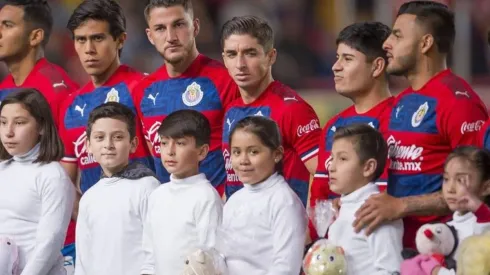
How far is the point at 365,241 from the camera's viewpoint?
7.39 meters

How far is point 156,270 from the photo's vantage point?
7988mm

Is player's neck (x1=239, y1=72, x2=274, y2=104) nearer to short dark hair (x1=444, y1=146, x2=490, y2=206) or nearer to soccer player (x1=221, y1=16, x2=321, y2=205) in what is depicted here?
soccer player (x1=221, y1=16, x2=321, y2=205)

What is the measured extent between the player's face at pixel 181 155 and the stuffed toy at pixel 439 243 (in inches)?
56.6

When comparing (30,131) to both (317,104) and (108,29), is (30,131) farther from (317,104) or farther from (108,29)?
(317,104)

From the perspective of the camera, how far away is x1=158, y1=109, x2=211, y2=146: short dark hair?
797cm

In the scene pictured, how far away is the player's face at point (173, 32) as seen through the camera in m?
8.71

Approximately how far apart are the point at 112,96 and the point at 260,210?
1.77 metres

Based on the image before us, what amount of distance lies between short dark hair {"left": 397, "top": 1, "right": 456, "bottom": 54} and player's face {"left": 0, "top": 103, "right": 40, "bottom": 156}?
229 centimetres

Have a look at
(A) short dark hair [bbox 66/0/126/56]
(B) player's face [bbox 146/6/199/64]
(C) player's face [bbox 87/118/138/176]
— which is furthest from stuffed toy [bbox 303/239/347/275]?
(A) short dark hair [bbox 66/0/126/56]

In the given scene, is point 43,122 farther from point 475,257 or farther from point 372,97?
point 475,257

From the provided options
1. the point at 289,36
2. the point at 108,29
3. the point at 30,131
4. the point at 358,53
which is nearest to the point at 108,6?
the point at 108,29

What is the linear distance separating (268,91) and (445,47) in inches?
42.9

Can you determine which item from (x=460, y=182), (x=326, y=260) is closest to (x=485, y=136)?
(x=460, y=182)

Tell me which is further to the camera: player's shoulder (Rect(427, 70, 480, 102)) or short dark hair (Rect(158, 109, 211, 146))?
short dark hair (Rect(158, 109, 211, 146))
